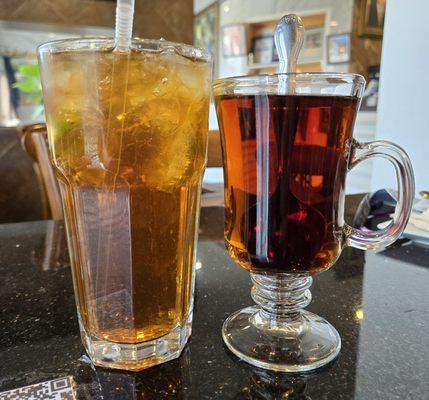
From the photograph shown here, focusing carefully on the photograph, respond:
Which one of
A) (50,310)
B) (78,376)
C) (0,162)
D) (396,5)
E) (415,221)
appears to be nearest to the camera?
(78,376)

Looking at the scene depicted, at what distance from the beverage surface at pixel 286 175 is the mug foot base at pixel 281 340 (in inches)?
2.7

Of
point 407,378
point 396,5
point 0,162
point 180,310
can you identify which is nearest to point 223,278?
point 180,310

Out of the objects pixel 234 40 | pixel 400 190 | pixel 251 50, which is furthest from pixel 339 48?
pixel 400 190

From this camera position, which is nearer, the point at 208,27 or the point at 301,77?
the point at 301,77

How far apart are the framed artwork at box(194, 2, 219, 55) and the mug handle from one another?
5.50 meters

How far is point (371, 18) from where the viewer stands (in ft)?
13.0

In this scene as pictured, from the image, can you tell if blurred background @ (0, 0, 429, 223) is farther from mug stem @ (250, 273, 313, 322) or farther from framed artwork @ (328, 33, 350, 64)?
mug stem @ (250, 273, 313, 322)

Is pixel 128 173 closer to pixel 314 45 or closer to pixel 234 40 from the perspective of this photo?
pixel 314 45

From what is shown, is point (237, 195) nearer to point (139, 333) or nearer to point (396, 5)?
point (139, 333)

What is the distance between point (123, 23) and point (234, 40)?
550 cm

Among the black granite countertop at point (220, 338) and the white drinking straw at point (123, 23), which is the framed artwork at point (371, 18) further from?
the white drinking straw at point (123, 23)

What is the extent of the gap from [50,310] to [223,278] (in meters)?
0.25

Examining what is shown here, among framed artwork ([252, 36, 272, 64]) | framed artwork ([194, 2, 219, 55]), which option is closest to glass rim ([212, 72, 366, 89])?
framed artwork ([252, 36, 272, 64])

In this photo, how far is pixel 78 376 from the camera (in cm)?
40
